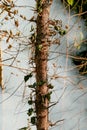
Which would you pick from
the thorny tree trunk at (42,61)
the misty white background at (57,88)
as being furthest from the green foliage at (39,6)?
the misty white background at (57,88)

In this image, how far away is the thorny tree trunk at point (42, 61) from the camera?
4.74ft

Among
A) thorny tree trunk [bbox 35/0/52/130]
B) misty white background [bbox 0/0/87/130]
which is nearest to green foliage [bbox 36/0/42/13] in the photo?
thorny tree trunk [bbox 35/0/52/130]

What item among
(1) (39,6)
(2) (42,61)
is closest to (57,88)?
(2) (42,61)

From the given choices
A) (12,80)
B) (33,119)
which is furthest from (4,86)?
(33,119)

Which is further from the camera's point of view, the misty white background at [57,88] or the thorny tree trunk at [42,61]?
the misty white background at [57,88]

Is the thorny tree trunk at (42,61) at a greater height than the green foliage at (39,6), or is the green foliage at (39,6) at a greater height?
the green foliage at (39,6)

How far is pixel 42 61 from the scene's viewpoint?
1.48 m

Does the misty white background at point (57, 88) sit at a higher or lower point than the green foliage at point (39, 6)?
lower

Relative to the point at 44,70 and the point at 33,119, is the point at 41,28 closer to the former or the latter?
the point at 44,70

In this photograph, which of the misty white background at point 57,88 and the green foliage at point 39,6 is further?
the misty white background at point 57,88

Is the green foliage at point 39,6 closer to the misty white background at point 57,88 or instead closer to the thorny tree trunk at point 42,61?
the thorny tree trunk at point 42,61

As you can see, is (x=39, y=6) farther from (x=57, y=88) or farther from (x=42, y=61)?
(x=57, y=88)

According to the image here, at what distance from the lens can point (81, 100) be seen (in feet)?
9.62

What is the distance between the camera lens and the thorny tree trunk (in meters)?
1.44
